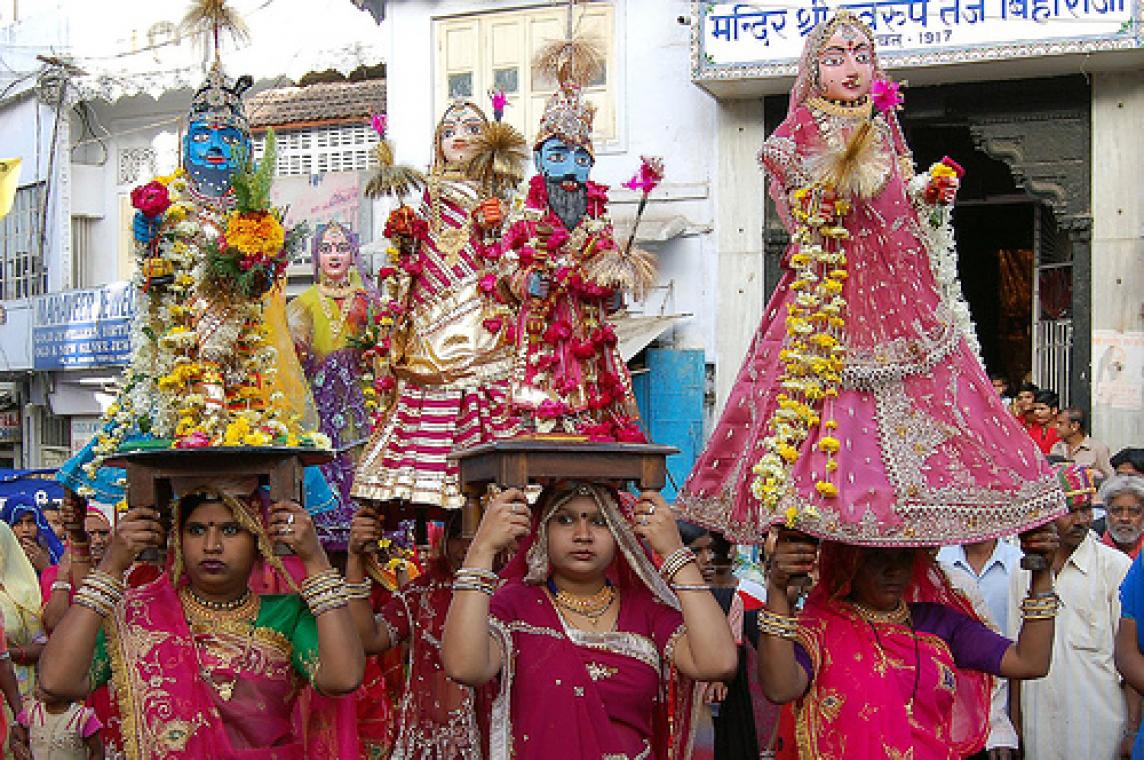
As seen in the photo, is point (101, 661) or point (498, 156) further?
point (498, 156)

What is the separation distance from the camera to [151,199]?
6340 mm

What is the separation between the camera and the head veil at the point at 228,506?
454 centimetres

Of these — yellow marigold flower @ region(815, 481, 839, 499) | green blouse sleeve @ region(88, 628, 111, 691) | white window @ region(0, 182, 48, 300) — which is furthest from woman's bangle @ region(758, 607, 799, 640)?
white window @ region(0, 182, 48, 300)

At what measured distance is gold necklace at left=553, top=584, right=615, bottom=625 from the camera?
177 inches

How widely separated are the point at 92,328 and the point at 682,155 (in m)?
9.98

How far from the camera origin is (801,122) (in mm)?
5352

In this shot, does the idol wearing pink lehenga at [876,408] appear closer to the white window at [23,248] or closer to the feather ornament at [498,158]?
the feather ornament at [498,158]

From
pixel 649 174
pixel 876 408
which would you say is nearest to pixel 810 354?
pixel 876 408

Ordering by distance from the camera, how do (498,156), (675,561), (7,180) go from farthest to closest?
(7,180)
(498,156)
(675,561)

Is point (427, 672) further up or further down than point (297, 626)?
further down

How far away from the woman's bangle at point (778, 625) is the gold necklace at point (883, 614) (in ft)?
1.25

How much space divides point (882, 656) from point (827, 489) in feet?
1.73

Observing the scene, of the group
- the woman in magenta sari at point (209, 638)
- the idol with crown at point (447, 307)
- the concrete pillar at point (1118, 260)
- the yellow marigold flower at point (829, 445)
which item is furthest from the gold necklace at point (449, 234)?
the concrete pillar at point (1118, 260)

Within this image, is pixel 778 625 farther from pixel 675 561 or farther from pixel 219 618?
pixel 219 618
